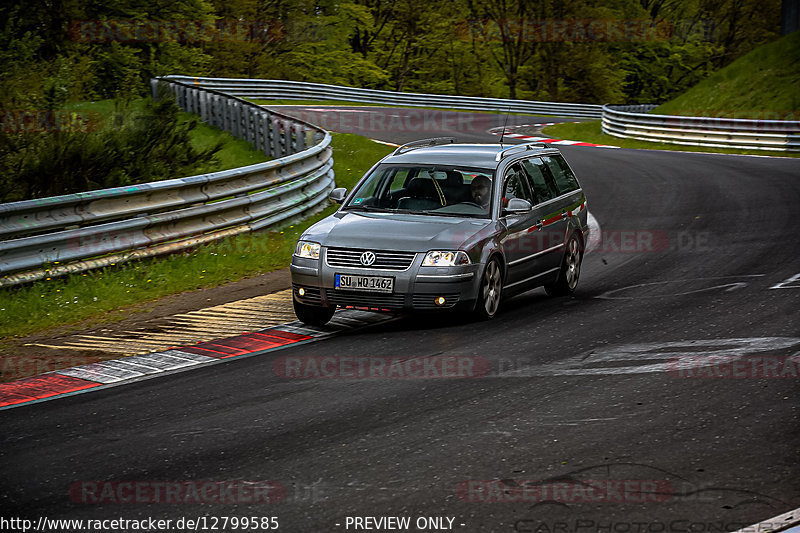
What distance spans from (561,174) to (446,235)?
311cm

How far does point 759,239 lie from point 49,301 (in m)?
9.96

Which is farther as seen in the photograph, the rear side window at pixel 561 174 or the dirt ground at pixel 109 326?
the rear side window at pixel 561 174

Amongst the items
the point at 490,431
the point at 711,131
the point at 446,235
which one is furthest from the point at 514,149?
the point at 711,131

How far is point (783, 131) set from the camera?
102 ft

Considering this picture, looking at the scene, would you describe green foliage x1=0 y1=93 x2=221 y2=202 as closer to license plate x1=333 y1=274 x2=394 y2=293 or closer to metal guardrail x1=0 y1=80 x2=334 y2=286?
metal guardrail x1=0 y1=80 x2=334 y2=286

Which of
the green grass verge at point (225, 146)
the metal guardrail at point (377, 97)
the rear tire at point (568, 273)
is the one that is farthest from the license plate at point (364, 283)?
the metal guardrail at point (377, 97)

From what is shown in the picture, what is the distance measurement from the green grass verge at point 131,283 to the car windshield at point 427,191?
2415 mm

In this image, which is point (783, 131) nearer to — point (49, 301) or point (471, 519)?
point (49, 301)

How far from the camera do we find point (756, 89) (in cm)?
A: 3828

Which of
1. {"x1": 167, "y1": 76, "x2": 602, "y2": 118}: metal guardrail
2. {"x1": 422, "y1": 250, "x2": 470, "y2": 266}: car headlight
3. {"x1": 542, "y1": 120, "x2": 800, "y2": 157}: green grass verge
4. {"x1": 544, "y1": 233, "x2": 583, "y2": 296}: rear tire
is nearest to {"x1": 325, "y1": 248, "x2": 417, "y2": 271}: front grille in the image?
{"x1": 422, "y1": 250, "x2": 470, "y2": 266}: car headlight

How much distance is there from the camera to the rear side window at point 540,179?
11.5 metres

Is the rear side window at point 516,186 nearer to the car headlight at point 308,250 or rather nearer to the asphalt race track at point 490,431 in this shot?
the asphalt race track at point 490,431

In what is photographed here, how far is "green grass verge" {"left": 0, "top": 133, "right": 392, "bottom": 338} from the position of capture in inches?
400

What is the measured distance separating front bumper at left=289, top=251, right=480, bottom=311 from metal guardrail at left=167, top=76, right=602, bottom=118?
34340 mm
